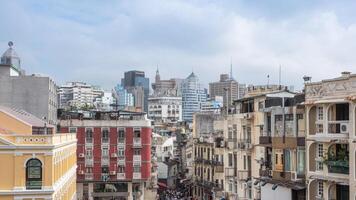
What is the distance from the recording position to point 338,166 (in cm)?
3095

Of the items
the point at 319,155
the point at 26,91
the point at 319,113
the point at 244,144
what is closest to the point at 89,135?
the point at 26,91

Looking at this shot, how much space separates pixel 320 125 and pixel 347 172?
3522 mm

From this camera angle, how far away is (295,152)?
119 ft

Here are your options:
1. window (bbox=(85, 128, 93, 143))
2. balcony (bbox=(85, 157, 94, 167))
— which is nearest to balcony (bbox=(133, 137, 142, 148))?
window (bbox=(85, 128, 93, 143))

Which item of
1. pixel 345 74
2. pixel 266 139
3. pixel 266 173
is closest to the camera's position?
pixel 345 74

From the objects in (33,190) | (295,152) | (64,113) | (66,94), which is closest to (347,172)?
(295,152)

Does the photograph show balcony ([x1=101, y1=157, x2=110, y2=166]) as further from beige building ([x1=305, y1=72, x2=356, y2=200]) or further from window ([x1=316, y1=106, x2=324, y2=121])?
window ([x1=316, y1=106, x2=324, y2=121])

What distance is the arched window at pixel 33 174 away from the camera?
36281 millimetres

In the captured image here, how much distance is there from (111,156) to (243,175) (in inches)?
898

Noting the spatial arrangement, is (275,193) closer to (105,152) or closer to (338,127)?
(338,127)

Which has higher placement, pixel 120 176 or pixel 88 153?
pixel 88 153

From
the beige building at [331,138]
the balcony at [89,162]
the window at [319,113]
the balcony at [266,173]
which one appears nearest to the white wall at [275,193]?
the balcony at [266,173]

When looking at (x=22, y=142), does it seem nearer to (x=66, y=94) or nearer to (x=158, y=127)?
(x=158, y=127)

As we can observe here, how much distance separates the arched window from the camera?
36.3 metres
